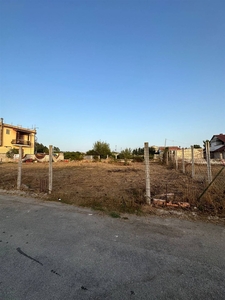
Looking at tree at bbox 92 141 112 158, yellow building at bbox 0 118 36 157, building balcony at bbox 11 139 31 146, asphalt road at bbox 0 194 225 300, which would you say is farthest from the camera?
tree at bbox 92 141 112 158

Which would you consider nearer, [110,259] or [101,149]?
→ [110,259]

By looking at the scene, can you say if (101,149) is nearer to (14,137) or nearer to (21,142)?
(21,142)

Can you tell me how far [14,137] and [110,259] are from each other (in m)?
44.8

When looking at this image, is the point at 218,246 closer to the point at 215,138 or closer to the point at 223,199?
the point at 223,199

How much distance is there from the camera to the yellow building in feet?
118

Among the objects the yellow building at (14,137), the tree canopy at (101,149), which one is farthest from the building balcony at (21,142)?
the tree canopy at (101,149)

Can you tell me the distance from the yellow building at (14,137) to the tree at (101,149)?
58.5 feet

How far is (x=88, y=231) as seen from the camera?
307 cm

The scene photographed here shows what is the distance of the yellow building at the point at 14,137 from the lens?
36062 millimetres

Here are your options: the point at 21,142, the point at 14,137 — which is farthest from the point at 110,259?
the point at 21,142

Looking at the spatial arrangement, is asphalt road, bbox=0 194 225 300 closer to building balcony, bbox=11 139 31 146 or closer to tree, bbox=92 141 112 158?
building balcony, bbox=11 139 31 146

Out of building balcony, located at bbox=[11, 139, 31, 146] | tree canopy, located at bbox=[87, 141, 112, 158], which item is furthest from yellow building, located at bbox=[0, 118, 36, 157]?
Result: tree canopy, located at bbox=[87, 141, 112, 158]

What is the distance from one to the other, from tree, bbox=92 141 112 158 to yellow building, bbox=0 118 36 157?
58.5 ft

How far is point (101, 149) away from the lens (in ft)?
154
